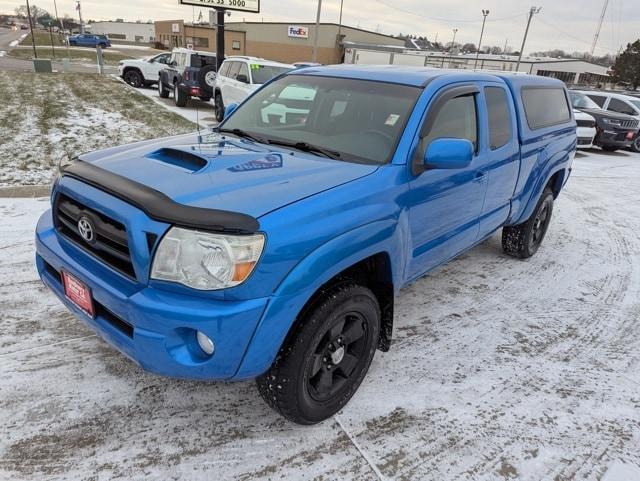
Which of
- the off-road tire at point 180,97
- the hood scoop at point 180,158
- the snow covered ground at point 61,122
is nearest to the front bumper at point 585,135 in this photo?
the snow covered ground at point 61,122

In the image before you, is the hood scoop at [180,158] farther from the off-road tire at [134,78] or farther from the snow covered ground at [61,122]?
the off-road tire at [134,78]

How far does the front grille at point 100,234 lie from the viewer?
218cm

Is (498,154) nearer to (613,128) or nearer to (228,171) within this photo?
(228,171)

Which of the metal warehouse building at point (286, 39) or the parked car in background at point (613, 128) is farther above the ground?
the metal warehouse building at point (286, 39)

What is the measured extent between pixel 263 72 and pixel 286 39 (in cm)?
4429

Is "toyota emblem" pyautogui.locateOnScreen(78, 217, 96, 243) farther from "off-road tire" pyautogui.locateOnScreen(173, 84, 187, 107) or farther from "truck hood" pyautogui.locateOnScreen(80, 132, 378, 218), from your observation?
"off-road tire" pyautogui.locateOnScreen(173, 84, 187, 107)

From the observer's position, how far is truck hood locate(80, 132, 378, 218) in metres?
2.18

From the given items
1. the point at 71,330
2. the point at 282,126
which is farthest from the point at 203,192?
the point at 71,330

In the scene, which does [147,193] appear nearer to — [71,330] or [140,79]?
[71,330]

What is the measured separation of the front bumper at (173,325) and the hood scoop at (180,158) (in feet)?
2.24

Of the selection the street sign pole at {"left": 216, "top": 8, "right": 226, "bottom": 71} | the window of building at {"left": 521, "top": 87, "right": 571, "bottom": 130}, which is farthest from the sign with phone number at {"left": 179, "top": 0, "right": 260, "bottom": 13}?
the window of building at {"left": 521, "top": 87, "right": 571, "bottom": 130}

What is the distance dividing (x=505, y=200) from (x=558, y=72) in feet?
204

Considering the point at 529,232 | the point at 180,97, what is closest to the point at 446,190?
the point at 529,232

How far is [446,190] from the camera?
124 inches
